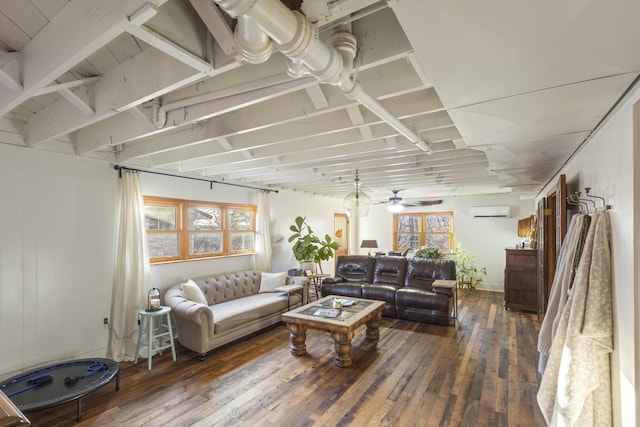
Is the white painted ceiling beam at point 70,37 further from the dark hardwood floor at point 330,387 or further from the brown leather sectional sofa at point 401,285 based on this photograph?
the brown leather sectional sofa at point 401,285

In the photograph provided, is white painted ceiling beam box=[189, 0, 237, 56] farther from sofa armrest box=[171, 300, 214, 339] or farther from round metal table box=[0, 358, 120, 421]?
sofa armrest box=[171, 300, 214, 339]

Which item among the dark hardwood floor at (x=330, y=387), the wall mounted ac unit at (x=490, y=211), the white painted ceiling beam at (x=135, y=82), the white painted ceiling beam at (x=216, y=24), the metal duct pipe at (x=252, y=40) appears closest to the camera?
the metal duct pipe at (x=252, y=40)

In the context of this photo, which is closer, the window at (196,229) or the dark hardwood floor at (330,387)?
the dark hardwood floor at (330,387)

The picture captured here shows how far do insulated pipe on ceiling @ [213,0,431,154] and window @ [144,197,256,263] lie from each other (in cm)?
359

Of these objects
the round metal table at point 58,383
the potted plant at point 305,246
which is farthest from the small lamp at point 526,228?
the round metal table at point 58,383

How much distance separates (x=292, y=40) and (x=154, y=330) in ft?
12.4

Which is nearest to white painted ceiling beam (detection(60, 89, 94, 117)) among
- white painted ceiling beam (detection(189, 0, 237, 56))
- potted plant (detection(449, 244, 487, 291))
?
white painted ceiling beam (detection(189, 0, 237, 56))

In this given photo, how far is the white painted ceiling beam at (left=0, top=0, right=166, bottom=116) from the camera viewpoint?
1.13m

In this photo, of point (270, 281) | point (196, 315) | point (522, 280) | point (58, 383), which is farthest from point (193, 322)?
point (522, 280)

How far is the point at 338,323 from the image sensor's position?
3.35 m

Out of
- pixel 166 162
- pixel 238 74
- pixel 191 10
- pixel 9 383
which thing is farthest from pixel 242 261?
pixel 191 10

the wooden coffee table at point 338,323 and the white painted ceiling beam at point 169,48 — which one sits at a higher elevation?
the white painted ceiling beam at point 169,48

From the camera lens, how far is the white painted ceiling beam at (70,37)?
1135mm

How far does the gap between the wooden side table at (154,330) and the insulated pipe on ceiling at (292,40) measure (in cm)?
326
